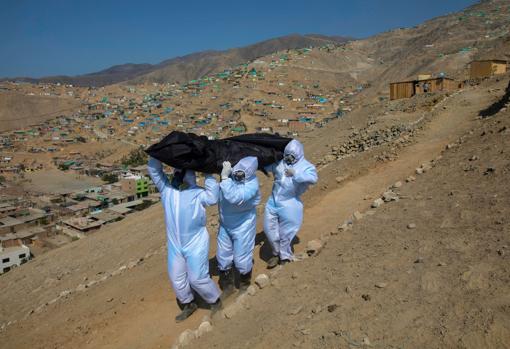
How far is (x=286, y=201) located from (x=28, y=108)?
3084 inches

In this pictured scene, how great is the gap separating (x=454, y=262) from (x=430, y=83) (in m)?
15.2

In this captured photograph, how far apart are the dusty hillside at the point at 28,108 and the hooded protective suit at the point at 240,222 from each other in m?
69.7

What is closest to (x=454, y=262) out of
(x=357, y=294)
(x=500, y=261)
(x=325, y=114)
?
(x=500, y=261)

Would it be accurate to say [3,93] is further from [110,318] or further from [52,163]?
[110,318]

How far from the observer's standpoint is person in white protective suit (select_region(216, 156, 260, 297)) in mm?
3807

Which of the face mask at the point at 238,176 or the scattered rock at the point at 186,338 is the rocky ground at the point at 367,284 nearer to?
the scattered rock at the point at 186,338

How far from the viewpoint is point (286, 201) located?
4.43m

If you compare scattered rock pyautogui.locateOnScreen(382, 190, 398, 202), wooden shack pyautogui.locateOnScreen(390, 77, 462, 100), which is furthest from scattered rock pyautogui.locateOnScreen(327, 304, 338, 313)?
wooden shack pyautogui.locateOnScreen(390, 77, 462, 100)

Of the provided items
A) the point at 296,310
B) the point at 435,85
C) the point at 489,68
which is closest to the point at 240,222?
the point at 296,310

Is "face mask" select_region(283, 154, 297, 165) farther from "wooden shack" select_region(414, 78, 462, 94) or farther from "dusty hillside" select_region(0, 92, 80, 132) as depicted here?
"dusty hillside" select_region(0, 92, 80, 132)

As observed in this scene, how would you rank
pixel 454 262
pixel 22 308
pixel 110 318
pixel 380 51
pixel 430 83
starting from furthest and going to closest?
Result: pixel 380 51 < pixel 430 83 < pixel 22 308 < pixel 110 318 < pixel 454 262

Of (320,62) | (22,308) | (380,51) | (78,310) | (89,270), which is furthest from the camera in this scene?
(380,51)

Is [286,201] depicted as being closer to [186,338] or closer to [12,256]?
[186,338]

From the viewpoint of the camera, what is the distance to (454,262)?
298 centimetres
